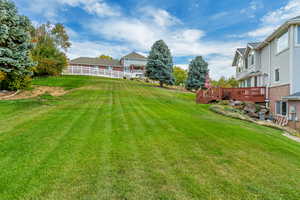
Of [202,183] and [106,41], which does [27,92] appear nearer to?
[202,183]

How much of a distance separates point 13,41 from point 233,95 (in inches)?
757

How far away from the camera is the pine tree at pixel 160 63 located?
93.4 ft

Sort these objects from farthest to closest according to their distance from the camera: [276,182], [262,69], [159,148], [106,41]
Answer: [106,41]
[262,69]
[159,148]
[276,182]

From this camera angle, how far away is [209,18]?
19328 millimetres

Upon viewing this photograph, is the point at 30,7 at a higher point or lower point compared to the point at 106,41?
lower

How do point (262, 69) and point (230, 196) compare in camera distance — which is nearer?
point (230, 196)

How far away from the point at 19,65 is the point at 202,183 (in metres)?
13.8

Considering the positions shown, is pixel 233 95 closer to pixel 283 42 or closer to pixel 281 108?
pixel 281 108

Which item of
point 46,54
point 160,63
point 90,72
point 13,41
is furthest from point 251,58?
point 90,72

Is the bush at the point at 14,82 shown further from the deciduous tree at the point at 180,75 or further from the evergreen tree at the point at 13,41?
the deciduous tree at the point at 180,75

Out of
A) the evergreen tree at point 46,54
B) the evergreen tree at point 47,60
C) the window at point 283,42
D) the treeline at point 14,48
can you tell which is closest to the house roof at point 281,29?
the window at point 283,42

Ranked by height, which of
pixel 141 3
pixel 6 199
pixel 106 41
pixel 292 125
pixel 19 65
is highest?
pixel 106 41

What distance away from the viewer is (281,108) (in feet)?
41.3

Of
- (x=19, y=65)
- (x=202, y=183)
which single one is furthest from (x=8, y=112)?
(x=202, y=183)
